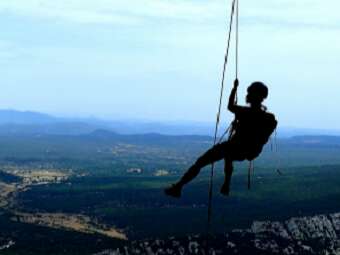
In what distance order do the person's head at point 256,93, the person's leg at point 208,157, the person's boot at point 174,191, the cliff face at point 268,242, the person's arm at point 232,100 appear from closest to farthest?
the person's head at point 256,93 → the person's arm at point 232,100 → the person's leg at point 208,157 → the person's boot at point 174,191 → the cliff face at point 268,242

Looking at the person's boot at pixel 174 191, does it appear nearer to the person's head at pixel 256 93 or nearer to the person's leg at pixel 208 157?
the person's leg at pixel 208 157

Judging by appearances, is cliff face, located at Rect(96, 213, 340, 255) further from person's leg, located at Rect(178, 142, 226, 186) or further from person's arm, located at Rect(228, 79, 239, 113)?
person's arm, located at Rect(228, 79, 239, 113)

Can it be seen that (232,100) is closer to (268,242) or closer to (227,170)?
(227,170)

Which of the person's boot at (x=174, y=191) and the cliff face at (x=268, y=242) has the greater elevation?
the person's boot at (x=174, y=191)

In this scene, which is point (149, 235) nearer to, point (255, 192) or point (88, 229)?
point (88, 229)

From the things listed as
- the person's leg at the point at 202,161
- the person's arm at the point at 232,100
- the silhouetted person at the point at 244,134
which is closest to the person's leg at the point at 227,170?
the silhouetted person at the point at 244,134

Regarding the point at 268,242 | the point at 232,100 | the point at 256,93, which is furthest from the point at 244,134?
the point at 268,242

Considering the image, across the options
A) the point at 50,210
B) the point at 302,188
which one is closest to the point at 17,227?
the point at 50,210
